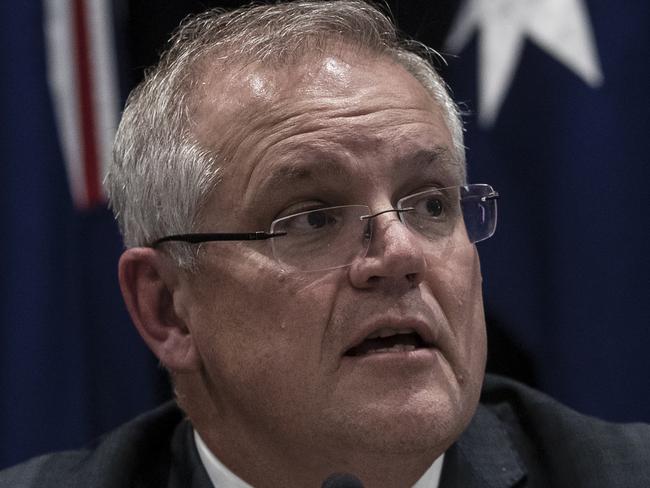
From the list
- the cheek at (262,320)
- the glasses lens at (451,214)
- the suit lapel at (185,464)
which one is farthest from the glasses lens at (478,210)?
the suit lapel at (185,464)

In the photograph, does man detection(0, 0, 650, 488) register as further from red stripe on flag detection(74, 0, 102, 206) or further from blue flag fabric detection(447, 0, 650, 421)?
red stripe on flag detection(74, 0, 102, 206)

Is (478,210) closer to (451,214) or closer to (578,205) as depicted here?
(451,214)

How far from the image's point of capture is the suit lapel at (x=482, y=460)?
85.4 inches

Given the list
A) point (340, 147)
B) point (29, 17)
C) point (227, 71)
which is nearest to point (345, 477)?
point (340, 147)

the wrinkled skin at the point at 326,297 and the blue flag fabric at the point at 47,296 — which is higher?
the wrinkled skin at the point at 326,297

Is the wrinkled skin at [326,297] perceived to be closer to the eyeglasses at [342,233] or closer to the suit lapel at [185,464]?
the eyeglasses at [342,233]

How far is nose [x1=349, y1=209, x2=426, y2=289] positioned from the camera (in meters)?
1.80

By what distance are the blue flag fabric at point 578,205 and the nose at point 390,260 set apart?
1.21 m

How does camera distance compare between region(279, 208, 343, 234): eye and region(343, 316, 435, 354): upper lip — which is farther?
region(279, 208, 343, 234): eye

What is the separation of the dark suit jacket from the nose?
572 mm

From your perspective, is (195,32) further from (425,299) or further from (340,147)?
(425,299)

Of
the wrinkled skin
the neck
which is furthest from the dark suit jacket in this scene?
the wrinkled skin

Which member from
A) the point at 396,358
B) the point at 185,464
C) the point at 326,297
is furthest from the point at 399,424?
the point at 185,464

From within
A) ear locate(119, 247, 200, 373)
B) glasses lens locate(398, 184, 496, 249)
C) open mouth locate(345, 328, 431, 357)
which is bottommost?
ear locate(119, 247, 200, 373)
